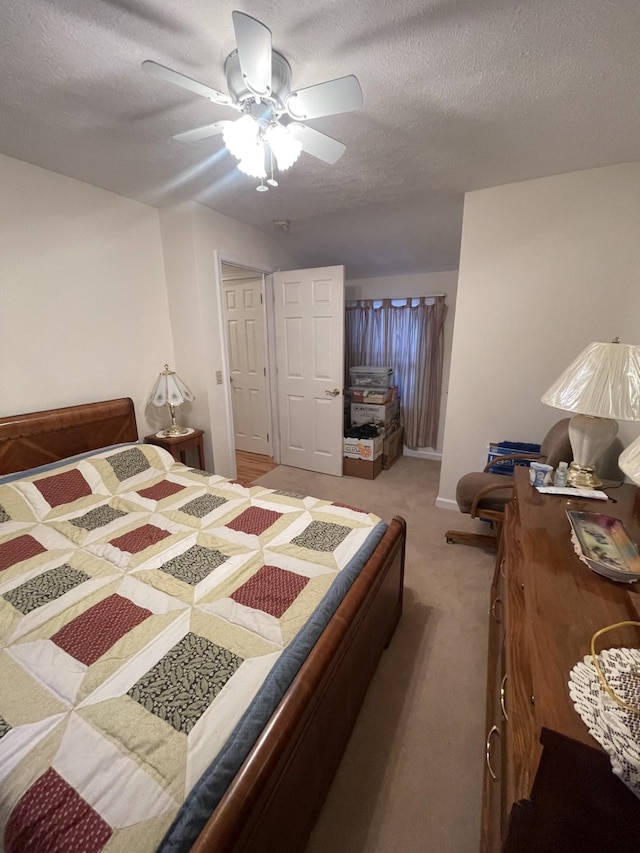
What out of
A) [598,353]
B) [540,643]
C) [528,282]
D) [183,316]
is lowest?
[540,643]

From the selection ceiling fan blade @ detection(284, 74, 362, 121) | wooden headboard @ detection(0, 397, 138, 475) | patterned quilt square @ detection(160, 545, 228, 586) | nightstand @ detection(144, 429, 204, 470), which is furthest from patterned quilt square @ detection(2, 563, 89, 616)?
ceiling fan blade @ detection(284, 74, 362, 121)

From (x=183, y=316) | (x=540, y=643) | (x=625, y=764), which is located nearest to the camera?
(x=625, y=764)

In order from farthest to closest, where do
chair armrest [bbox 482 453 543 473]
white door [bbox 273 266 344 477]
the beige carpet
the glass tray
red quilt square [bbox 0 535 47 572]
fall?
white door [bbox 273 266 344 477] → chair armrest [bbox 482 453 543 473] → red quilt square [bbox 0 535 47 572] → the beige carpet → the glass tray

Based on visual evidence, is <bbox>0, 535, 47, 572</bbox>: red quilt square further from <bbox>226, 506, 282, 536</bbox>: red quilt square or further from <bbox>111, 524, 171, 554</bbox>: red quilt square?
<bbox>226, 506, 282, 536</bbox>: red quilt square

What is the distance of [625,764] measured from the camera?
515mm

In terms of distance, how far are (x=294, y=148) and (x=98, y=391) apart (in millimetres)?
2060

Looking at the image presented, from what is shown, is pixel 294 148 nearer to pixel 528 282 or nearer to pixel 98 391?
pixel 528 282

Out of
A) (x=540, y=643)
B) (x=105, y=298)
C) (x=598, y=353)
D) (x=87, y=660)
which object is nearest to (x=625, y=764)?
(x=540, y=643)

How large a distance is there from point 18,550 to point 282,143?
2.00 meters

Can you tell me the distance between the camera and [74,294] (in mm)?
2295

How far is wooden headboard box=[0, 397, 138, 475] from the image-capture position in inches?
79.8

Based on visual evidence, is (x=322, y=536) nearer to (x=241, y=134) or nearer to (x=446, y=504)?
(x=241, y=134)

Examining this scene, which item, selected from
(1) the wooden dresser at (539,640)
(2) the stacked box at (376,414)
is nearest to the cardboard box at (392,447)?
(2) the stacked box at (376,414)

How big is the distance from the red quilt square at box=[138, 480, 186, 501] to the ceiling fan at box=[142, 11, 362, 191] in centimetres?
168
